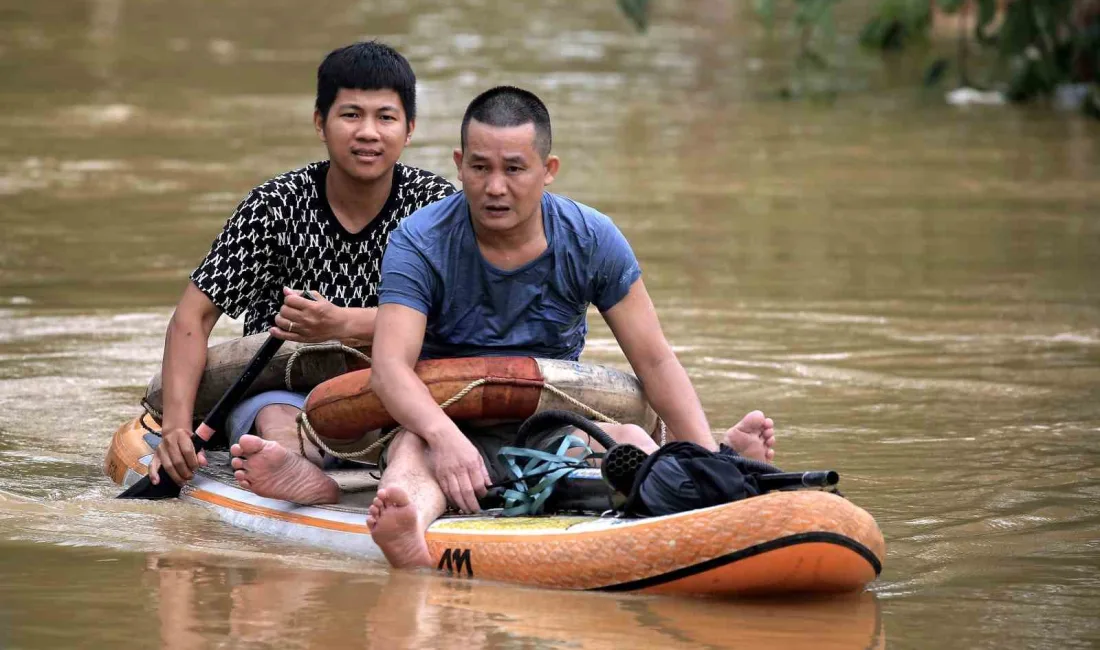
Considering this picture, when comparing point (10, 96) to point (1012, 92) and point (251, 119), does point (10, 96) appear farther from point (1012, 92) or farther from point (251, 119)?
point (1012, 92)

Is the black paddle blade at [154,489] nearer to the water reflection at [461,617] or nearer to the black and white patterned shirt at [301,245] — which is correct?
the black and white patterned shirt at [301,245]

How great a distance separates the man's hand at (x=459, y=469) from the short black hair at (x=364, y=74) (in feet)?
4.36

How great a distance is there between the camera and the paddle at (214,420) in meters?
5.97

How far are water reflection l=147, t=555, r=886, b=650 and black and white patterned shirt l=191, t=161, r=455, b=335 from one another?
3.90 feet

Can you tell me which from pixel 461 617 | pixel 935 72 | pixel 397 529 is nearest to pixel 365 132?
pixel 397 529

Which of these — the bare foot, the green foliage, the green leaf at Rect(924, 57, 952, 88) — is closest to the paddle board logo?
the bare foot

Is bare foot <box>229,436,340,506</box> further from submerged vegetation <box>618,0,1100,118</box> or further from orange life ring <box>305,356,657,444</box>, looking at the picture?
submerged vegetation <box>618,0,1100,118</box>

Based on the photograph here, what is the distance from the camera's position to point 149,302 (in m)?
9.66

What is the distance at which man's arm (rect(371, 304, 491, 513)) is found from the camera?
5254mm

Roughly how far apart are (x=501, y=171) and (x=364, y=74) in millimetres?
898

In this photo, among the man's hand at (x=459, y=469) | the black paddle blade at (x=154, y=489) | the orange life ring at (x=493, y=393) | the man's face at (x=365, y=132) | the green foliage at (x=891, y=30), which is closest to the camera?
the man's hand at (x=459, y=469)

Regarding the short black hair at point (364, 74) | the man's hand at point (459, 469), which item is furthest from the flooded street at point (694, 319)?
the short black hair at point (364, 74)

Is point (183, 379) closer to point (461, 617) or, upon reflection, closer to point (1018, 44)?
point (461, 617)

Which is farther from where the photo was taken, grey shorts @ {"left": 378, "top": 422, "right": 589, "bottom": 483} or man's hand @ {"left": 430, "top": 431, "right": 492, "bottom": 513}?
grey shorts @ {"left": 378, "top": 422, "right": 589, "bottom": 483}
